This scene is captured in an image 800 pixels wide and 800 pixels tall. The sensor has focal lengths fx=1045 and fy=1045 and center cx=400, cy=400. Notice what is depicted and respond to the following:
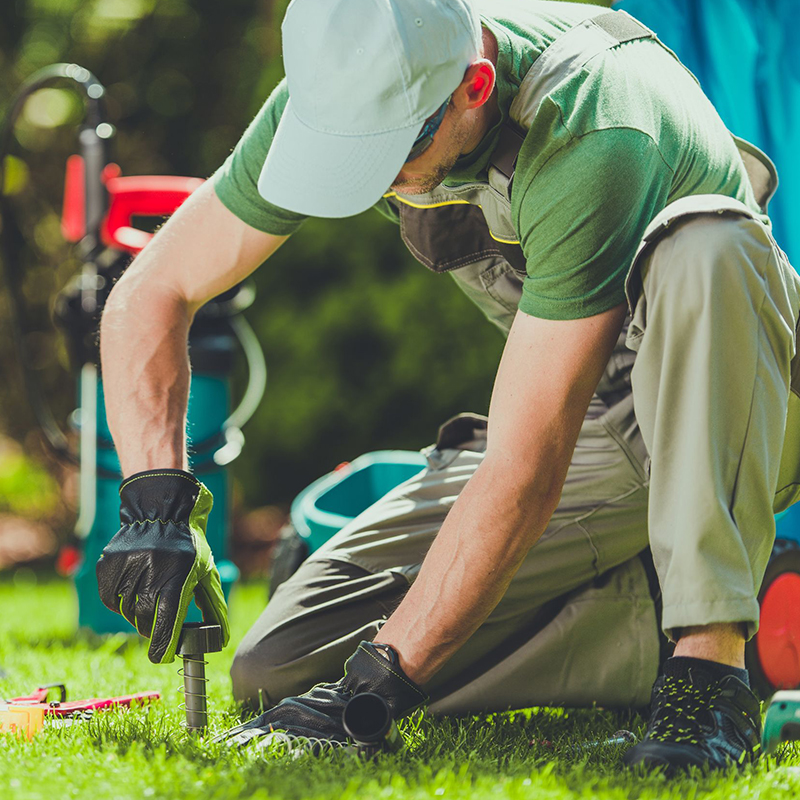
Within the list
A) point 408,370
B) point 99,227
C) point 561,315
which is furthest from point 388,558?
point 408,370

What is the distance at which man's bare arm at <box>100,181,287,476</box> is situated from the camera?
1.96 m

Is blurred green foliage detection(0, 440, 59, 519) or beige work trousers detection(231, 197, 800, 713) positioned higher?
beige work trousers detection(231, 197, 800, 713)

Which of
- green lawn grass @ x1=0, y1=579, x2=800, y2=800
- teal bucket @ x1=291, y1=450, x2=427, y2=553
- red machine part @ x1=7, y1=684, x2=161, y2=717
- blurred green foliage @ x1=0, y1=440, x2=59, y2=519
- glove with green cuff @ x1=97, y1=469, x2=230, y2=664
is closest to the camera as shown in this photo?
green lawn grass @ x1=0, y1=579, x2=800, y2=800

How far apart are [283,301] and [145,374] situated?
2738mm

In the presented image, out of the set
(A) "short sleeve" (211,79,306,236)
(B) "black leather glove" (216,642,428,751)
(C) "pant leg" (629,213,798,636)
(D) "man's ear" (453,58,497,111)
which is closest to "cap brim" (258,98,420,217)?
(D) "man's ear" (453,58,497,111)

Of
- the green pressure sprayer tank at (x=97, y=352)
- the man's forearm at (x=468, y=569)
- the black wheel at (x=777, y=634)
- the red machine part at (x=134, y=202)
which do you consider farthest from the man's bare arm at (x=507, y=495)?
the red machine part at (x=134, y=202)

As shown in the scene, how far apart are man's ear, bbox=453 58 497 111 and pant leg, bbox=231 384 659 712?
76 cm

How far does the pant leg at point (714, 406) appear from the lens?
1448 mm

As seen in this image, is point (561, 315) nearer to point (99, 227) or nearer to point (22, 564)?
point (99, 227)

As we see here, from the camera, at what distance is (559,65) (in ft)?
5.65

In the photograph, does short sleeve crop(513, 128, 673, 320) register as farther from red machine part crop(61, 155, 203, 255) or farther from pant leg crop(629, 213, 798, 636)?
red machine part crop(61, 155, 203, 255)

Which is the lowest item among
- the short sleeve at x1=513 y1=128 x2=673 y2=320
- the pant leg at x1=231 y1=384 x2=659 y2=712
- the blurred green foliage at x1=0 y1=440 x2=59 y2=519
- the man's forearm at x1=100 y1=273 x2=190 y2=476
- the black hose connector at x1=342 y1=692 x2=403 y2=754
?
the blurred green foliage at x1=0 y1=440 x2=59 y2=519

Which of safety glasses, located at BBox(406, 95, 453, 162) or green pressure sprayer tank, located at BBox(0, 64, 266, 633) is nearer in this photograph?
safety glasses, located at BBox(406, 95, 453, 162)

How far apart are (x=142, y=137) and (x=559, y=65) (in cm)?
425
